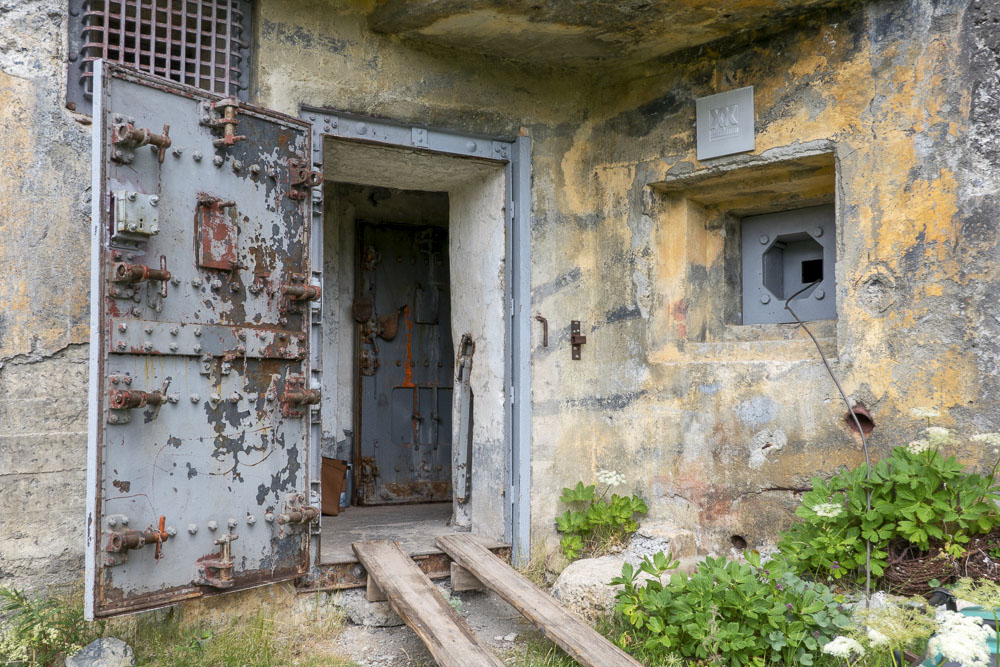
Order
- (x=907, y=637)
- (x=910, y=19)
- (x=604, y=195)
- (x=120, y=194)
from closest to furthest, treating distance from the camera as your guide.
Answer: (x=907, y=637) → (x=120, y=194) → (x=910, y=19) → (x=604, y=195)

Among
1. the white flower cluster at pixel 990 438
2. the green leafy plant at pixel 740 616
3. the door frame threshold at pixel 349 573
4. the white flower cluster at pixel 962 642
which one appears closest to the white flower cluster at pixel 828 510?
the green leafy plant at pixel 740 616

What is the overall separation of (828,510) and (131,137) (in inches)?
124

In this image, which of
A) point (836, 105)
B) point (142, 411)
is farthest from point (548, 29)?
point (142, 411)

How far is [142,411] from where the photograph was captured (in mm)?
3115

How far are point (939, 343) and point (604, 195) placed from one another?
77.0 inches

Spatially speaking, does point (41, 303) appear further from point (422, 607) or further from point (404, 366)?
point (404, 366)

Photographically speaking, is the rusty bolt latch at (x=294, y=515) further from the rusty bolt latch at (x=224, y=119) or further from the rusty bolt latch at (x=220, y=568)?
the rusty bolt latch at (x=224, y=119)

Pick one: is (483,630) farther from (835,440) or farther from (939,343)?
(939,343)

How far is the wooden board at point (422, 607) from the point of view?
10.2ft

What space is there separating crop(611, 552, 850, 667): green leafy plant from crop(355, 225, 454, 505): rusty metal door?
2870 mm

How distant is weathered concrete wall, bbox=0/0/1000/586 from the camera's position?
3.35 m

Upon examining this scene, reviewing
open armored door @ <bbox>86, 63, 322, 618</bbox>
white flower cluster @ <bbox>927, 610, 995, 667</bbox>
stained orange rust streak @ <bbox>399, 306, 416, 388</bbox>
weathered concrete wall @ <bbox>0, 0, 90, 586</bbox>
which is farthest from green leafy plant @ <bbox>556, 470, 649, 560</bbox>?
weathered concrete wall @ <bbox>0, 0, 90, 586</bbox>

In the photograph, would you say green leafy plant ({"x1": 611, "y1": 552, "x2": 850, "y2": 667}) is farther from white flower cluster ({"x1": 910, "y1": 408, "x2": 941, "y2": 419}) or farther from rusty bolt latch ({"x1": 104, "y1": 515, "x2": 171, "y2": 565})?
rusty bolt latch ({"x1": 104, "y1": 515, "x2": 171, "y2": 565})

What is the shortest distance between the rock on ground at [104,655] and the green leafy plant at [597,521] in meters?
2.21
